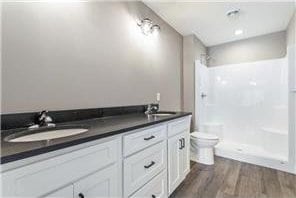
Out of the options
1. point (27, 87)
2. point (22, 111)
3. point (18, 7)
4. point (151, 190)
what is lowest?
point (151, 190)

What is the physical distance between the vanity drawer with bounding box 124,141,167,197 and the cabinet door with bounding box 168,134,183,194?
134 millimetres

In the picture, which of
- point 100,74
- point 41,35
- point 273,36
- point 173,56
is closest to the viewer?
point 41,35

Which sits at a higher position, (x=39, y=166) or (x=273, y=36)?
(x=273, y=36)

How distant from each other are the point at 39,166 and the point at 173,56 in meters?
2.65

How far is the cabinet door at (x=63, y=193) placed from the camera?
0.70 metres

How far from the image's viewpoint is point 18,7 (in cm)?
105

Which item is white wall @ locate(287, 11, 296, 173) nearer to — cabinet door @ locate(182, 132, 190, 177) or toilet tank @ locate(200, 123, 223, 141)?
toilet tank @ locate(200, 123, 223, 141)

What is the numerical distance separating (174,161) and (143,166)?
23.2 inches

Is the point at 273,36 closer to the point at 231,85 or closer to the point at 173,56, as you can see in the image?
the point at 231,85

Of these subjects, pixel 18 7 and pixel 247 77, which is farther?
pixel 247 77

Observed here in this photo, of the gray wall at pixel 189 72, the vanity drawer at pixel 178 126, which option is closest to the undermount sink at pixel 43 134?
the vanity drawer at pixel 178 126

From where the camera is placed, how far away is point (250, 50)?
348 cm

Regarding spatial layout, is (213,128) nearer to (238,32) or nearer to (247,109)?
(247,109)

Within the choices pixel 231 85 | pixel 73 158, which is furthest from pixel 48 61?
pixel 231 85
